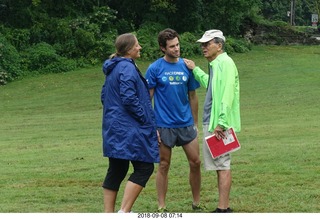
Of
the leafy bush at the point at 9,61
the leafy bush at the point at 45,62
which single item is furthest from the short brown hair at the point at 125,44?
the leafy bush at the point at 45,62

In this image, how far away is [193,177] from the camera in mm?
8359

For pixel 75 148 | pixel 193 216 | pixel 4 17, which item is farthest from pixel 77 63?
pixel 193 216

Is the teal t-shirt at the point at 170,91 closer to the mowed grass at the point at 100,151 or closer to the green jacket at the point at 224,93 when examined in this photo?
the green jacket at the point at 224,93

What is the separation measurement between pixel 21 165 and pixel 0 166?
33cm

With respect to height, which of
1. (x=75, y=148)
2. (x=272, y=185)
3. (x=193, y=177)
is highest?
(x=193, y=177)

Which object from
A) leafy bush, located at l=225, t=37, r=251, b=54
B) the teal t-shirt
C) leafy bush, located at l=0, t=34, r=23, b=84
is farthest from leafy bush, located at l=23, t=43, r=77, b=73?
the teal t-shirt

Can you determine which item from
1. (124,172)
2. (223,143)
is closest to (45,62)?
(124,172)

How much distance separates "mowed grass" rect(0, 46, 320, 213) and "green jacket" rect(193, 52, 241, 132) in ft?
3.72

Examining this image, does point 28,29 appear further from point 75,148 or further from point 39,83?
point 75,148

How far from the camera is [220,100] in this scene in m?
7.64

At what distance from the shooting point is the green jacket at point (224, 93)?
761 cm

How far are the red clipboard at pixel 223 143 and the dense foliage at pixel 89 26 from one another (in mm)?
25852

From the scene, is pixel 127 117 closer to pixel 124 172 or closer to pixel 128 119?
pixel 128 119

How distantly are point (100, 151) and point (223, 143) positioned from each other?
6.71 meters
